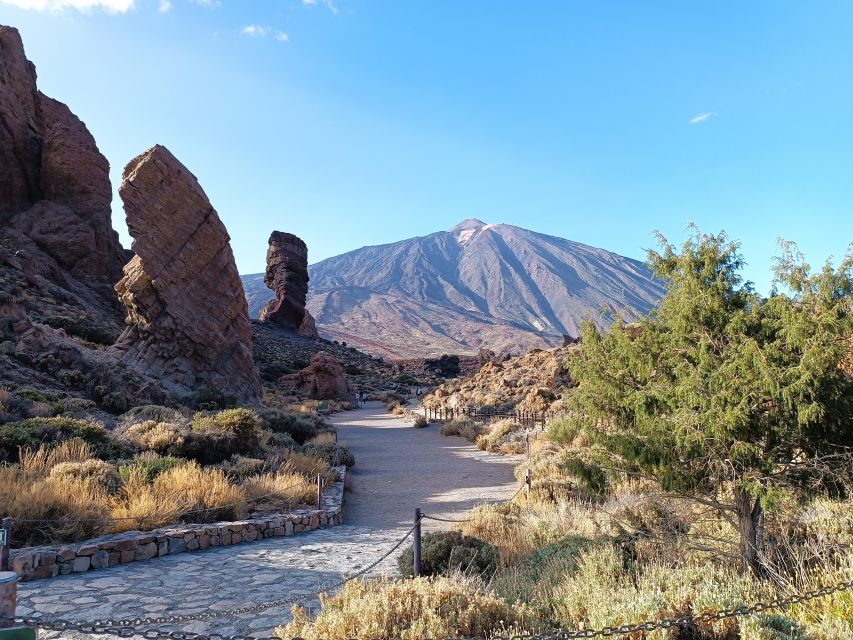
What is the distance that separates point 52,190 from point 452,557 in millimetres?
38701

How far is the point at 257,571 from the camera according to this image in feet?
20.4

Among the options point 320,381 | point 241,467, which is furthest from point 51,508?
point 320,381

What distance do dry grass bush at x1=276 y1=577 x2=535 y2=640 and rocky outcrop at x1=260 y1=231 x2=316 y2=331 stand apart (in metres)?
61.0

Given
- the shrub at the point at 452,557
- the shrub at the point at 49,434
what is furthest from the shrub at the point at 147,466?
the shrub at the point at 452,557

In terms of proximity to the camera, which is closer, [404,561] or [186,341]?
[404,561]

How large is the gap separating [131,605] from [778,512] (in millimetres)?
7367

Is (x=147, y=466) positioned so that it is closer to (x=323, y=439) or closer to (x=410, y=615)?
(x=410, y=615)

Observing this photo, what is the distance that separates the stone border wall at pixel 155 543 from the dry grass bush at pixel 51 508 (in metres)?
0.31

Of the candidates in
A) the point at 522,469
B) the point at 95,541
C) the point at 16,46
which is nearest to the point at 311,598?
the point at 95,541

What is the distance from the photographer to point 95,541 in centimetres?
634

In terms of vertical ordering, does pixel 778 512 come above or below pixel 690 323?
below

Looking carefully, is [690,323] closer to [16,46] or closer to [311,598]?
[311,598]

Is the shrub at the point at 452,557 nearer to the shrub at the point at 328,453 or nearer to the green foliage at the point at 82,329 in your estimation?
the shrub at the point at 328,453

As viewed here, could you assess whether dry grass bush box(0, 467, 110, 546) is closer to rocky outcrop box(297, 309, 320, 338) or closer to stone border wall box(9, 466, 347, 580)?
stone border wall box(9, 466, 347, 580)
